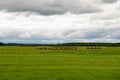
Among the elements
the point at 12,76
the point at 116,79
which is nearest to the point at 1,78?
the point at 12,76

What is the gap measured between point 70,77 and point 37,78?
121 inches

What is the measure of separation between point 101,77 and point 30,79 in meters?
6.65

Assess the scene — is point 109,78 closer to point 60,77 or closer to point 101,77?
point 101,77

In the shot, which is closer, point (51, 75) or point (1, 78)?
point (1, 78)

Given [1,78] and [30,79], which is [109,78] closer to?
[30,79]

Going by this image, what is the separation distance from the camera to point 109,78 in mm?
27750

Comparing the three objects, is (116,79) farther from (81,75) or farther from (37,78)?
(37,78)

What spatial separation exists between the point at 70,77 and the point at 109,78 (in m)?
3.56

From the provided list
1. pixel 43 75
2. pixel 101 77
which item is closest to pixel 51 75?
pixel 43 75

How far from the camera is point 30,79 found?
26.8m

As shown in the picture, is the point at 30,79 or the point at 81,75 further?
the point at 81,75

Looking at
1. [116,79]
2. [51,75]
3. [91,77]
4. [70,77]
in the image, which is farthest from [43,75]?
[116,79]

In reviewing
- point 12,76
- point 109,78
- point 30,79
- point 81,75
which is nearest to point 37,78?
point 30,79

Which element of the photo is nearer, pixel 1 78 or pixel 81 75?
pixel 1 78
